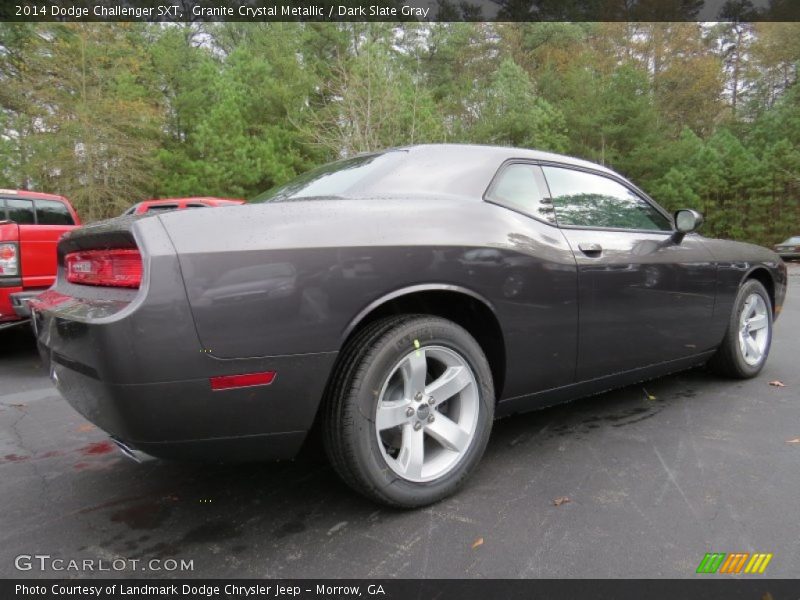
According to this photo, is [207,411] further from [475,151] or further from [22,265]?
[22,265]

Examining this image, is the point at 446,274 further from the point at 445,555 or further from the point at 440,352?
the point at 445,555

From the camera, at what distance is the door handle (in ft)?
8.63

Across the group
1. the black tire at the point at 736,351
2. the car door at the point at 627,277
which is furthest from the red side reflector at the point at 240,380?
the black tire at the point at 736,351

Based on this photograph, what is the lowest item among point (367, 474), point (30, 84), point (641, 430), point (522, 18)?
point (641, 430)

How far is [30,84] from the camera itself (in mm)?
17875

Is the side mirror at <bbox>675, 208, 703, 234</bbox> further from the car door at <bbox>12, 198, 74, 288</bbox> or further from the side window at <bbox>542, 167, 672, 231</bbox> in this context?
the car door at <bbox>12, 198, 74, 288</bbox>

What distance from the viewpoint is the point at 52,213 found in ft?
19.5

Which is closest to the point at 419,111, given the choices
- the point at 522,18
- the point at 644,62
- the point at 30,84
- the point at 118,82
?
the point at 118,82

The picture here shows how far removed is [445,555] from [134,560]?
1053 millimetres

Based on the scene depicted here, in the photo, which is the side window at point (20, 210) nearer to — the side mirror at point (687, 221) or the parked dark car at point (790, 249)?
the side mirror at point (687, 221)

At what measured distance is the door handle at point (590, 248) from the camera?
8.63 ft

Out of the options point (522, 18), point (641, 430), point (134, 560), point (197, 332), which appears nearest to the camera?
point (197, 332)

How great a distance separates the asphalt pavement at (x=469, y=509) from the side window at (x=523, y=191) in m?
1.19

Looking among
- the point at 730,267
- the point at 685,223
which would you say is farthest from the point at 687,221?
the point at 730,267
